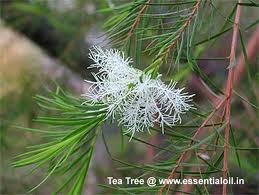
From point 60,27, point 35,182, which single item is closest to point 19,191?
point 35,182

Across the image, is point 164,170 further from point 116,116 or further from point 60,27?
point 60,27

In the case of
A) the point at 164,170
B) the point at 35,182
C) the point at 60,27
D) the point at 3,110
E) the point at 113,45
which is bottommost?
the point at 164,170

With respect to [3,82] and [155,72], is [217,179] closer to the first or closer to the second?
[155,72]

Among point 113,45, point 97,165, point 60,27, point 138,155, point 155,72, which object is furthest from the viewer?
point 138,155

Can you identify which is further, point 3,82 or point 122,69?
point 3,82

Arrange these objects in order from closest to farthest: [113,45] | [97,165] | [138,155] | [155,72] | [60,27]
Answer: [155,72], [113,45], [60,27], [97,165], [138,155]

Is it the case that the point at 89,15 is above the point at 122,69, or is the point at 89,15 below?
above
